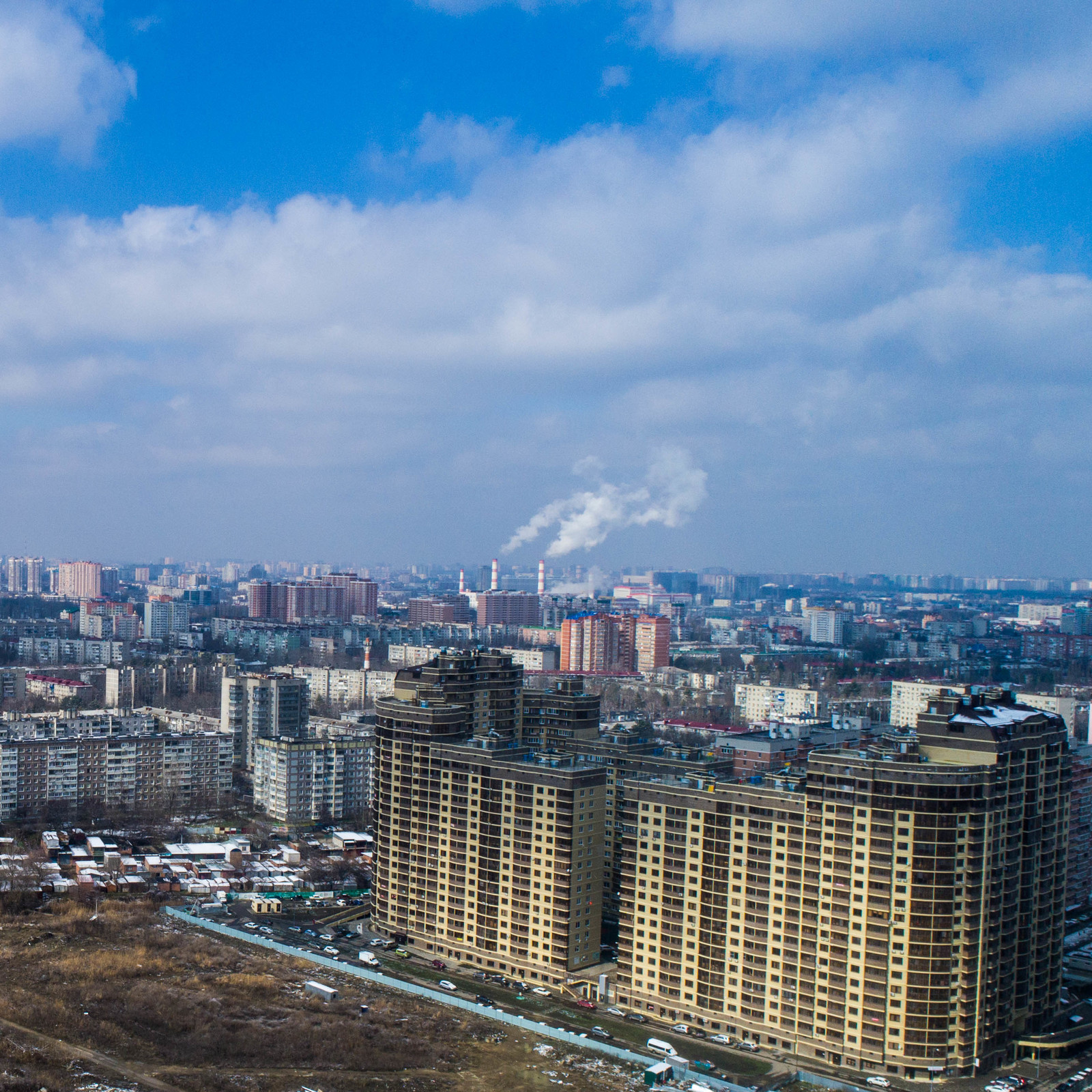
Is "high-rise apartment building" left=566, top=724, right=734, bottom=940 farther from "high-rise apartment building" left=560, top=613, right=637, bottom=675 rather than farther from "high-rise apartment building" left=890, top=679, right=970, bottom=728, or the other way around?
"high-rise apartment building" left=560, top=613, right=637, bottom=675

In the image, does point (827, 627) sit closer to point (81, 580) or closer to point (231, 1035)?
point (231, 1035)

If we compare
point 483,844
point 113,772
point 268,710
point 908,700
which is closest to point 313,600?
point 268,710

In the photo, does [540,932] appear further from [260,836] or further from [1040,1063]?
[260,836]

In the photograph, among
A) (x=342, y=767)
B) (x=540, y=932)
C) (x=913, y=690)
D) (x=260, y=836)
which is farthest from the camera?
(x=913, y=690)

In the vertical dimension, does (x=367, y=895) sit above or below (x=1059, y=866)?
below

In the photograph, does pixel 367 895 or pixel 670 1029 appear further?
pixel 367 895

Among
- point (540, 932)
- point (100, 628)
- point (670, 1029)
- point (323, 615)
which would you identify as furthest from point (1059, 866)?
point (323, 615)
